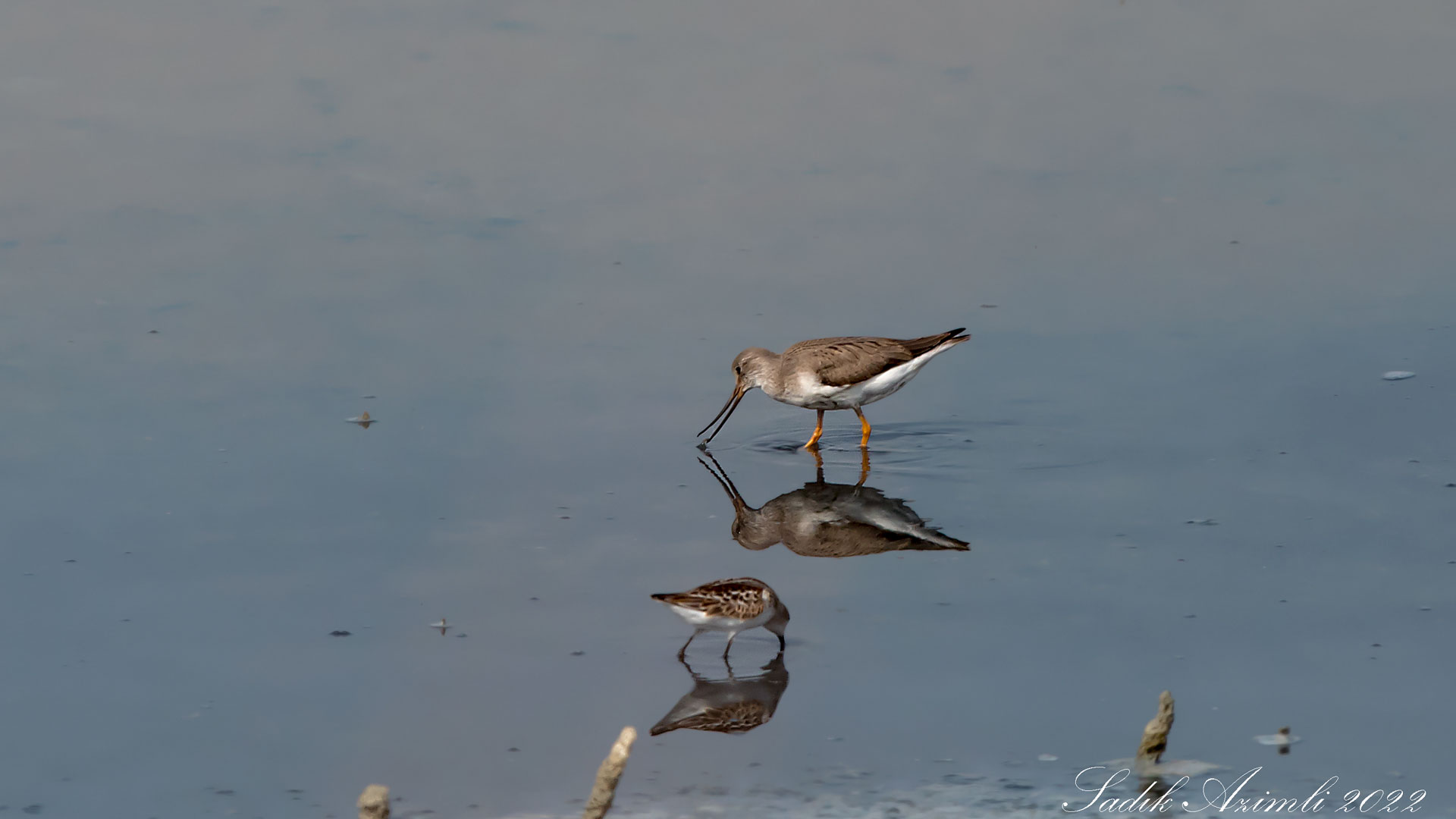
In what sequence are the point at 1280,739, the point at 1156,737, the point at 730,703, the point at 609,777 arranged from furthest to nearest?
the point at 730,703 < the point at 1280,739 < the point at 1156,737 < the point at 609,777

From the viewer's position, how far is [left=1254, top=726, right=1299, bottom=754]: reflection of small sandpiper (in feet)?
25.6

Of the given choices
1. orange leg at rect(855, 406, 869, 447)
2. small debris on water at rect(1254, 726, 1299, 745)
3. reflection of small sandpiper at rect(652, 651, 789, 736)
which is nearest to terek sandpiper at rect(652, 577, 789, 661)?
reflection of small sandpiper at rect(652, 651, 789, 736)

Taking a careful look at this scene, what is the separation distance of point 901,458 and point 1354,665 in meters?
4.14

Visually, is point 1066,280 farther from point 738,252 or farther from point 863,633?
point 863,633

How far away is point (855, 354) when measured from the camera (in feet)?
40.2

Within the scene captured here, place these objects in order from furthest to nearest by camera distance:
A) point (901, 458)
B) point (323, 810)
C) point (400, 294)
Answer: point (400, 294) → point (901, 458) → point (323, 810)

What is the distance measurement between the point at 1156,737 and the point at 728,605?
2.33 m

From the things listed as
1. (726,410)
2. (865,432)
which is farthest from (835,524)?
(726,410)

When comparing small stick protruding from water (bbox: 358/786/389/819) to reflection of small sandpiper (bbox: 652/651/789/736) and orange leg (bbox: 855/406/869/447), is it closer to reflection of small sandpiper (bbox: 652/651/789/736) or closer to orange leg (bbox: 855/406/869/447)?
reflection of small sandpiper (bbox: 652/651/789/736)

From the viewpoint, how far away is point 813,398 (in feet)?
40.5

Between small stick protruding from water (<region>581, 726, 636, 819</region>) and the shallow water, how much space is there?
506mm

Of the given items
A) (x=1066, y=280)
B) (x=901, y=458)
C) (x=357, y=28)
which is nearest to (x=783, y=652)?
(x=901, y=458)

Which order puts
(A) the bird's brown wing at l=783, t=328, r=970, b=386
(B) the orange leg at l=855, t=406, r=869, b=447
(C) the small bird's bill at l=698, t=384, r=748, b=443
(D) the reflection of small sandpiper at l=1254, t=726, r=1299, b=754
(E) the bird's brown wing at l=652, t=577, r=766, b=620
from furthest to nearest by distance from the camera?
1. (B) the orange leg at l=855, t=406, r=869, b=447
2. (C) the small bird's bill at l=698, t=384, r=748, b=443
3. (A) the bird's brown wing at l=783, t=328, r=970, b=386
4. (E) the bird's brown wing at l=652, t=577, r=766, b=620
5. (D) the reflection of small sandpiper at l=1254, t=726, r=1299, b=754

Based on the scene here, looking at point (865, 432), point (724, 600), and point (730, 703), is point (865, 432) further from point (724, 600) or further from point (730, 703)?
point (730, 703)
